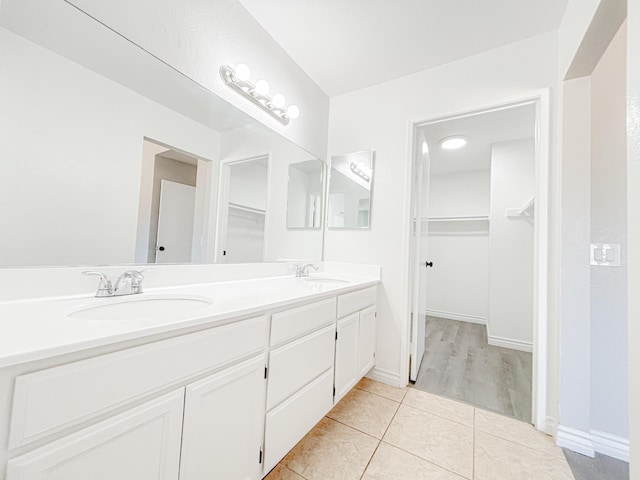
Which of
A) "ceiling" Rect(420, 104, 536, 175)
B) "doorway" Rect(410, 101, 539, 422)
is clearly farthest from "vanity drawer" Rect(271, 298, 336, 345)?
"ceiling" Rect(420, 104, 536, 175)

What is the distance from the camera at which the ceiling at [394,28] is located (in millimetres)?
1450

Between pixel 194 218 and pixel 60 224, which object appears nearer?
pixel 60 224

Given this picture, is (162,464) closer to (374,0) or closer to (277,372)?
(277,372)

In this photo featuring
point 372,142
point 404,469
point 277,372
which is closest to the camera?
point 277,372

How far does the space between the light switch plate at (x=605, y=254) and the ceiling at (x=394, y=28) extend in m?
1.31

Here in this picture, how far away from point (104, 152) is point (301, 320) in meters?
1.06

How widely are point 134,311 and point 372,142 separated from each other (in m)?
1.93

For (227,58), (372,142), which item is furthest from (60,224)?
(372,142)

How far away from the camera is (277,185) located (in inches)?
75.5

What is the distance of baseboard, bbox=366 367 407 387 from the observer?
1918mm

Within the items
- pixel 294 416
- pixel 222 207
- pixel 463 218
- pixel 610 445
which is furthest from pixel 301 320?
pixel 463 218

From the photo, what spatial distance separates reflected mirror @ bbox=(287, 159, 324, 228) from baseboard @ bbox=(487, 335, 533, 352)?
235cm

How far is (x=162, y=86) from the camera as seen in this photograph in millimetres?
1208

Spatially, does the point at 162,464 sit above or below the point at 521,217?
below
